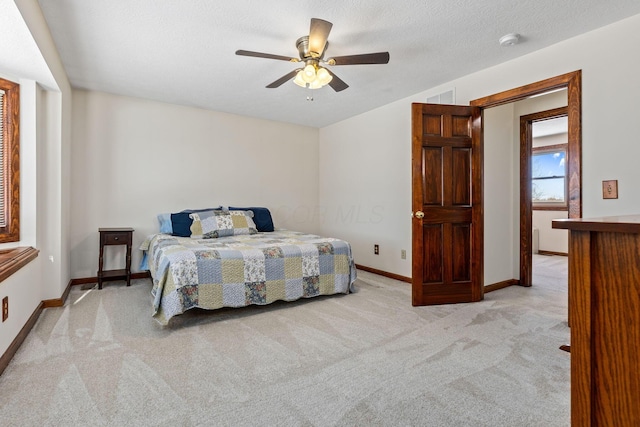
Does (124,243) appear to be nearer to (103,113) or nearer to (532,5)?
(103,113)

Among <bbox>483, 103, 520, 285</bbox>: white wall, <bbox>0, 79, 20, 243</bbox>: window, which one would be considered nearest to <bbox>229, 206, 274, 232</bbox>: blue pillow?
<bbox>0, 79, 20, 243</bbox>: window

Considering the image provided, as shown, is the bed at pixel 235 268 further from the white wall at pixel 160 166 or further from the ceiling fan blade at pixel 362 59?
the ceiling fan blade at pixel 362 59

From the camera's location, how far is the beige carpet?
5.07 feet

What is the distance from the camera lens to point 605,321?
2.59ft

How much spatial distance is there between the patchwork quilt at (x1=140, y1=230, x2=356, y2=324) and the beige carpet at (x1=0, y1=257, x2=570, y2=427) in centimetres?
17

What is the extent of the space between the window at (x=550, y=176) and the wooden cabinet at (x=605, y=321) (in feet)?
22.2

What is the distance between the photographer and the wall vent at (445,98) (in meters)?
3.54

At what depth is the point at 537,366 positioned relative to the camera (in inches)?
78.6

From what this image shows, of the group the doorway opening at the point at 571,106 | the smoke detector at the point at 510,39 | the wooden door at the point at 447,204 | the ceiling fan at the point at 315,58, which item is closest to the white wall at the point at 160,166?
the ceiling fan at the point at 315,58

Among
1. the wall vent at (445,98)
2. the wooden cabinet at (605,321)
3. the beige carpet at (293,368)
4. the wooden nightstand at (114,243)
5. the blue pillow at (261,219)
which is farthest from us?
the blue pillow at (261,219)

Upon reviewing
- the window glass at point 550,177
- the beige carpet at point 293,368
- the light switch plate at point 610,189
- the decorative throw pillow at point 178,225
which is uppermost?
the window glass at point 550,177

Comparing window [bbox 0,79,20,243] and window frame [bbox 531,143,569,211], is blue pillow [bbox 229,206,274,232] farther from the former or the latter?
window frame [bbox 531,143,569,211]

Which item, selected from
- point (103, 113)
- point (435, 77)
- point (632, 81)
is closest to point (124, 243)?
point (103, 113)

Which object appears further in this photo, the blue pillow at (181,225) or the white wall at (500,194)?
the blue pillow at (181,225)
